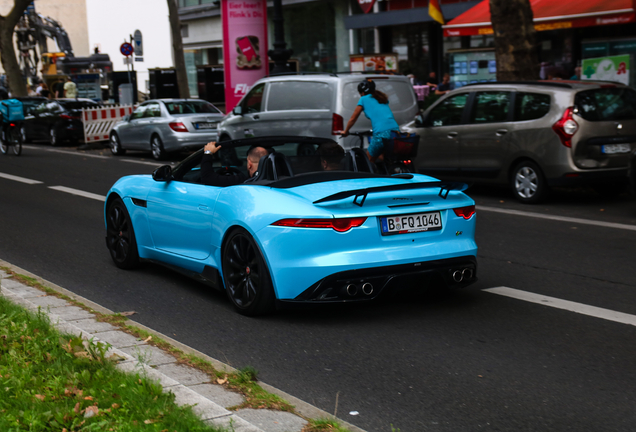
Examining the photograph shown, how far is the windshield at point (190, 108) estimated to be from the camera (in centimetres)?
2025

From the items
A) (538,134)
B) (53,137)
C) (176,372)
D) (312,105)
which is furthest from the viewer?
(53,137)

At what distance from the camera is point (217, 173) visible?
667 centimetres

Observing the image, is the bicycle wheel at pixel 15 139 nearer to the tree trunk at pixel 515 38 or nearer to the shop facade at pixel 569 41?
the shop facade at pixel 569 41

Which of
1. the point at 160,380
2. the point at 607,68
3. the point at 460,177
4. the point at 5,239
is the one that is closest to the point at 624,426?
the point at 160,380

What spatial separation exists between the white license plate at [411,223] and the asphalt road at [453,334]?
66 centimetres

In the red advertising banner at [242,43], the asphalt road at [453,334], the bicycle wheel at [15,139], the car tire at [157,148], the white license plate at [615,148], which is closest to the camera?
Answer: the asphalt road at [453,334]

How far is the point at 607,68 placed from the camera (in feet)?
56.7

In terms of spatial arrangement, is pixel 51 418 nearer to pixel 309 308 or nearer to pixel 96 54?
pixel 309 308

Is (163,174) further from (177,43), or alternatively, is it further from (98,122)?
(177,43)

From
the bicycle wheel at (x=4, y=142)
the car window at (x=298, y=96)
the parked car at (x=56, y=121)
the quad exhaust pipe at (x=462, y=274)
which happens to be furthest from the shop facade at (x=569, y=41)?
the quad exhaust pipe at (x=462, y=274)

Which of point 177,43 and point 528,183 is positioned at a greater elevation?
point 177,43

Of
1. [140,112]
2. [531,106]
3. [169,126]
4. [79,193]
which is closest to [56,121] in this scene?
[140,112]

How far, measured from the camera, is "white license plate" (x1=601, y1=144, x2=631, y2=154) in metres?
11.0

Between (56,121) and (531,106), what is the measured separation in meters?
17.4
